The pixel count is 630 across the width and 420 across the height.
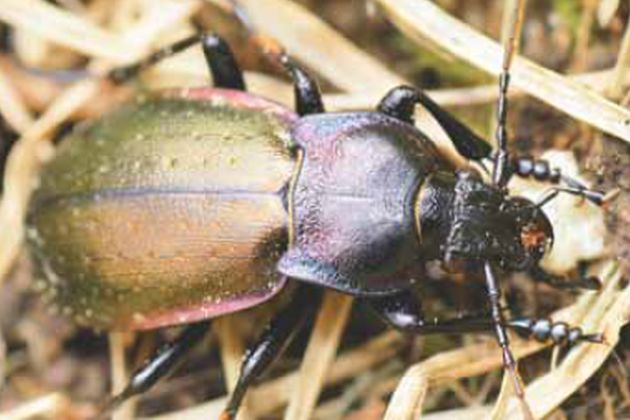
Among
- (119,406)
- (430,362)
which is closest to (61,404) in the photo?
(119,406)

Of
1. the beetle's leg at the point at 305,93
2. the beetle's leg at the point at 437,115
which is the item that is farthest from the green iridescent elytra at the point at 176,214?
the beetle's leg at the point at 437,115

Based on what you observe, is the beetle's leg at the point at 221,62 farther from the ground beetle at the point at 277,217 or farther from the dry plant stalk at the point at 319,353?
the dry plant stalk at the point at 319,353

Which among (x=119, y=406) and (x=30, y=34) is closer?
(x=119, y=406)

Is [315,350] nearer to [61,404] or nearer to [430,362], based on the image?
[430,362]

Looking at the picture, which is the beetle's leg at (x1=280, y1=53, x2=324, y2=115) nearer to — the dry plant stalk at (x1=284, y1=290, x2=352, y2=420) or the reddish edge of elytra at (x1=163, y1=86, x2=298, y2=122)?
the reddish edge of elytra at (x1=163, y1=86, x2=298, y2=122)

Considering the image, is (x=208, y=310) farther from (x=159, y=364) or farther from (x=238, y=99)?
(x=238, y=99)
